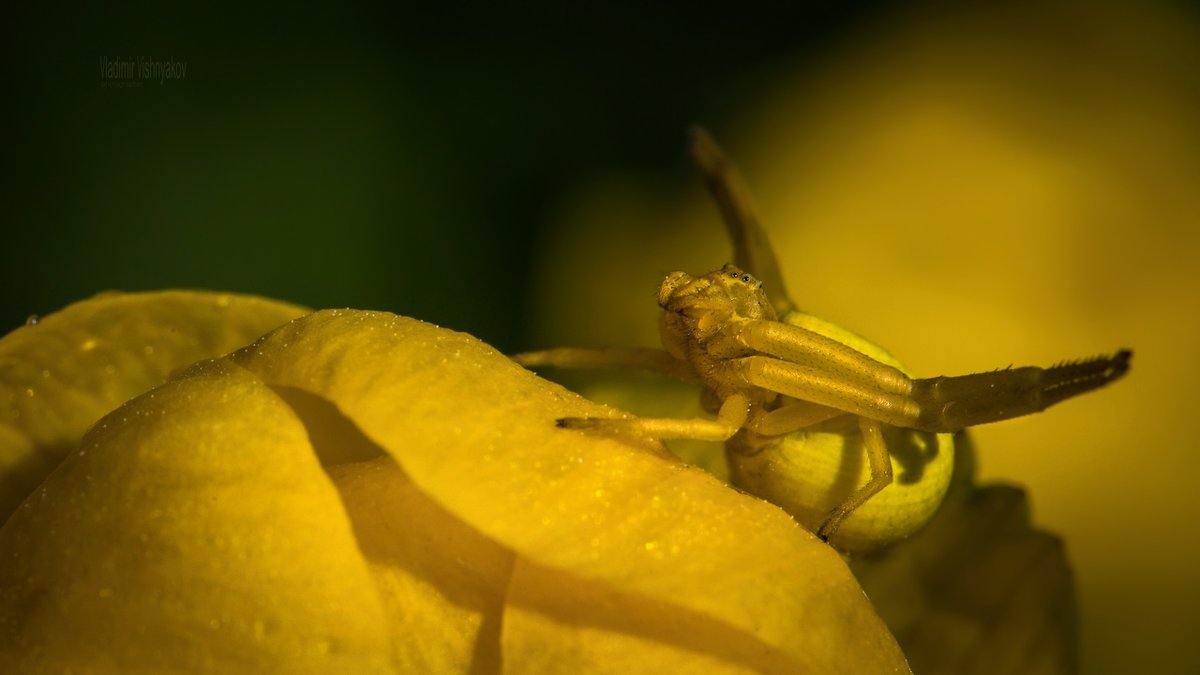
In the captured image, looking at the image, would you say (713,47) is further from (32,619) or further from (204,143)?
(32,619)

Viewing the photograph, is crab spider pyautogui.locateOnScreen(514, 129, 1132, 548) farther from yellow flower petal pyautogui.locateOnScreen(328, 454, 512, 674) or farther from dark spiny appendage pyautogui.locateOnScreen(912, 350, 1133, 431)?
yellow flower petal pyautogui.locateOnScreen(328, 454, 512, 674)

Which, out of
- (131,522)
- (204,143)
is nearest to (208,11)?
(204,143)

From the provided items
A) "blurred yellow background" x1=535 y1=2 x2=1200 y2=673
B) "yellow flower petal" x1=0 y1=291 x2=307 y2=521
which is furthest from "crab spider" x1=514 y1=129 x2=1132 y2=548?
"yellow flower petal" x1=0 y1=291 x2=307 y2=521

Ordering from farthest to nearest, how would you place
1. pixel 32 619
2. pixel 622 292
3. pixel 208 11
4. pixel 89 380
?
pixel 622 292 → pixel 208 11 → pixel 89 380 → pixel 32 619

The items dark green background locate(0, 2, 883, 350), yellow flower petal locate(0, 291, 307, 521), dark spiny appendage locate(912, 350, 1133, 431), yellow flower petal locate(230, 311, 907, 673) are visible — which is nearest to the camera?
yellow flower petal locate(230, 311, 907, 673)

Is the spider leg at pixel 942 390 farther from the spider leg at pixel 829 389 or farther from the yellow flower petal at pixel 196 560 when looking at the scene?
the yellow flower petal at pixel 196 560

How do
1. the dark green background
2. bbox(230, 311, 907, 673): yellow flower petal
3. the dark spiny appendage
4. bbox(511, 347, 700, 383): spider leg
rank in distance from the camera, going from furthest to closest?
the dark green background → bbox(511, 347, 700, 383): spider leg → the dark spiny appendage → bbox(230, 311, 907, 673): yellow flower petal

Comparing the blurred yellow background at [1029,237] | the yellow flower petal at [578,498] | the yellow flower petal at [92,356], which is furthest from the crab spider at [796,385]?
the yellow flower petal at [92,356]

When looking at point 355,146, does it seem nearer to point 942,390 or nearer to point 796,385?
point 796,385
